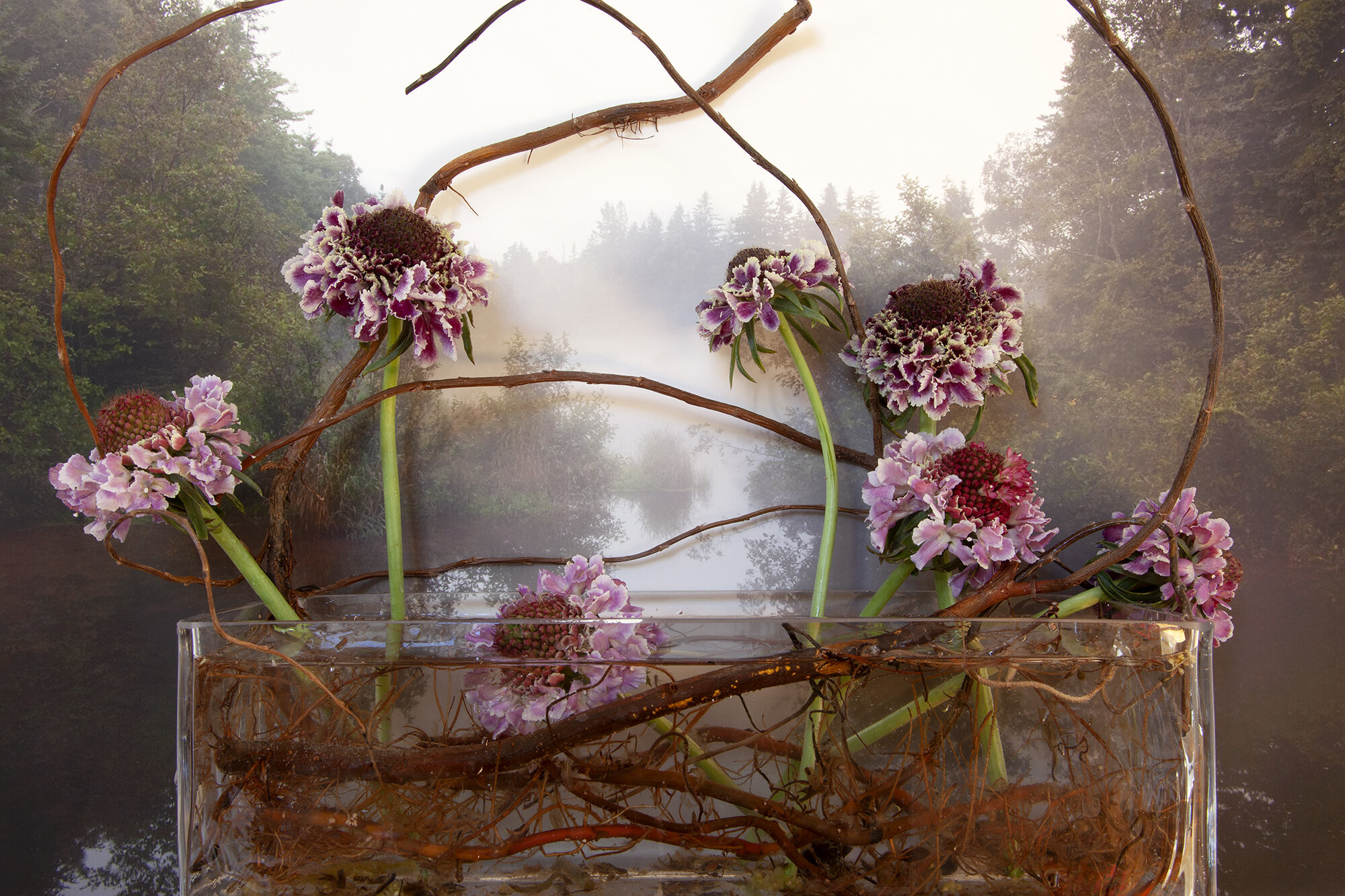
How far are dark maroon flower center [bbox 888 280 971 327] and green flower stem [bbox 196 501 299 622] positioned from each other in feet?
2.07

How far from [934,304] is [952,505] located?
7.7 inches

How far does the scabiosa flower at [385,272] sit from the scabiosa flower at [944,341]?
0.40 meters

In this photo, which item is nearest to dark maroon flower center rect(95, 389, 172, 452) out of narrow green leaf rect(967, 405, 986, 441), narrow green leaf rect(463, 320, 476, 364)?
narrow green leaf rect(463, 320, 476, 364)

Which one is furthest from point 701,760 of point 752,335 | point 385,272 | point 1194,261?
point 1194,261

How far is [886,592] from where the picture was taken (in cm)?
76

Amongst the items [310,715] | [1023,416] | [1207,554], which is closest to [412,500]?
[310,715]

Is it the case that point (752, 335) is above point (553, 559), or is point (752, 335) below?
above

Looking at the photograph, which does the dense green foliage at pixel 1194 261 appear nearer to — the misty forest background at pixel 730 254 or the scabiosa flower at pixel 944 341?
the misty forest background at pixel 730 254

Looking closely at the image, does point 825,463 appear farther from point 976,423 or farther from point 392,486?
point 392,486

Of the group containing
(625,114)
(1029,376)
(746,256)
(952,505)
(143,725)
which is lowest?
(143,725)

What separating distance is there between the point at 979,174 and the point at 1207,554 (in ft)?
1.49

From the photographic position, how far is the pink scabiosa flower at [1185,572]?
2.26ft

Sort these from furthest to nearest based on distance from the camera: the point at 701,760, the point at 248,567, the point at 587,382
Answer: the point at 587,382
the point at 248,567
the point at 701,760

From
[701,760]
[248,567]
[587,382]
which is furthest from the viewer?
[587,382]
